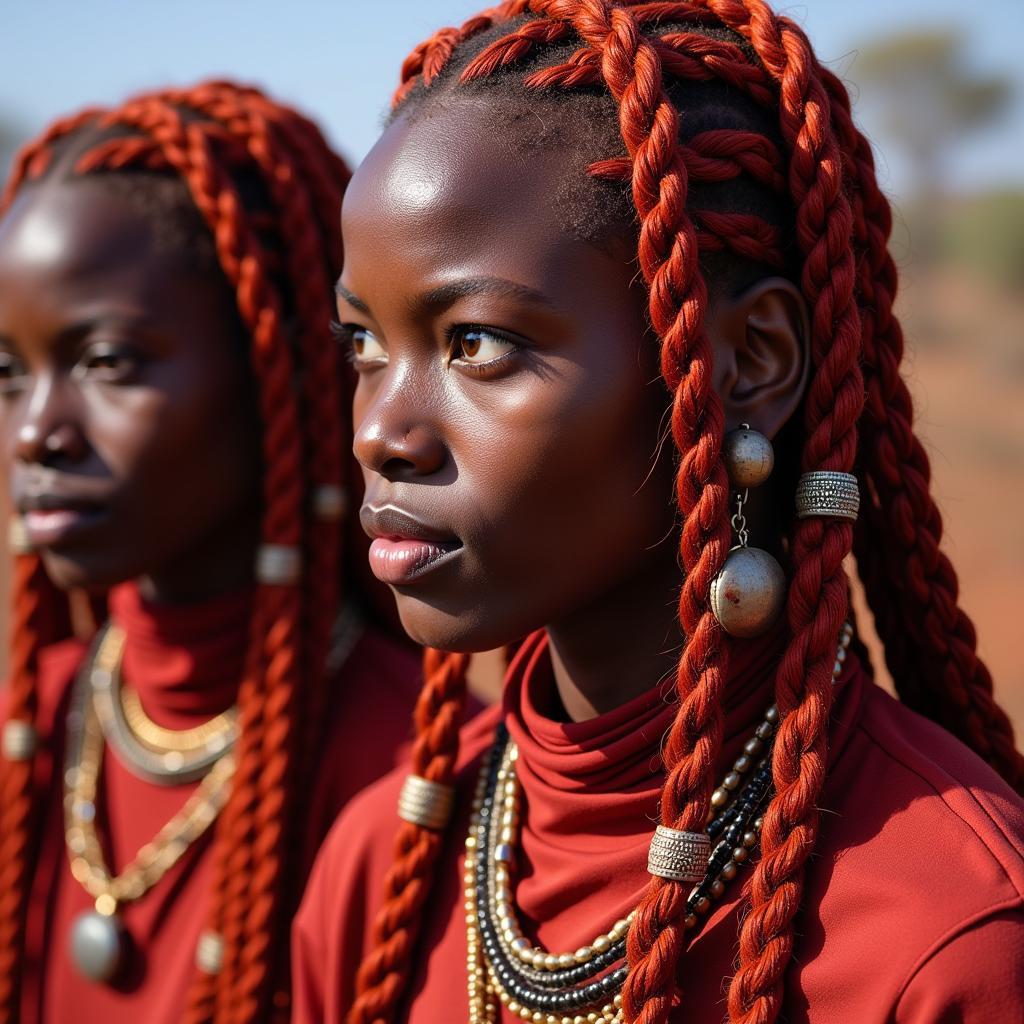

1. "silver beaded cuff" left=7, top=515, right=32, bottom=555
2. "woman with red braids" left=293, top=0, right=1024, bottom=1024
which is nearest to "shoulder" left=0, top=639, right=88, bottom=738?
"silver beaded cuff" left=7, top=515, right=32, bottom=555

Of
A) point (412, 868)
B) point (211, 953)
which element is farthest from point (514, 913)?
point (211, 953)

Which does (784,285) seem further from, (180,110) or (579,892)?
(180,110)

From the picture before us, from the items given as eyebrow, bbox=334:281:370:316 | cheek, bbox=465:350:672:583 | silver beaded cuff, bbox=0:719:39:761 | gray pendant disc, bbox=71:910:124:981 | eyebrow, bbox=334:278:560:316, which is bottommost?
gray pendant disc, bbox=71:910:124:981

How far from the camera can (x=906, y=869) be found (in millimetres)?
1600

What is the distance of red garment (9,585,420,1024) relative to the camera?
2.83m

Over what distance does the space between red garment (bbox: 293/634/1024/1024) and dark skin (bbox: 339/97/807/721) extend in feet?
0.66

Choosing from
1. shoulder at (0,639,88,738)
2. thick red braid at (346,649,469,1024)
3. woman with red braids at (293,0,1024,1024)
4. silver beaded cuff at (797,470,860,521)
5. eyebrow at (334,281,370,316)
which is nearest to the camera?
woman with red braids at (293,0,1024,1024)

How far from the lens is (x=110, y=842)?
305 cm

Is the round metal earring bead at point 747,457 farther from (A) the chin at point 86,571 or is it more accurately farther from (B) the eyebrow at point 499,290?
(A) the chin at point 86,571

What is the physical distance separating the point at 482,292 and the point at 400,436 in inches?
8.7

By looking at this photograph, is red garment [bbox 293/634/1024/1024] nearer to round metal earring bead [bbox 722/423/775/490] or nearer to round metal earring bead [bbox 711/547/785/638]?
round metal earring bead [bbox 711/547/785/638]

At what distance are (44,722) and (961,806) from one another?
2360 millimetres

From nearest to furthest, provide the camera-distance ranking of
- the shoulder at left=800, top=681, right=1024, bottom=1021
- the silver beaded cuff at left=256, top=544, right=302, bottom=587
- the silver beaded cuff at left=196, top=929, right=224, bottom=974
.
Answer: the shoulder at left=800, top=681, right=1024, bottom=1021, the silver beaded cuff at left=196, top=929, right=224, bottom=974, the silver beaded cuff at left=256, top=544, right=302, bottom=587

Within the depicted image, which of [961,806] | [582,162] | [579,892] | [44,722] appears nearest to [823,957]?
[961,806]
